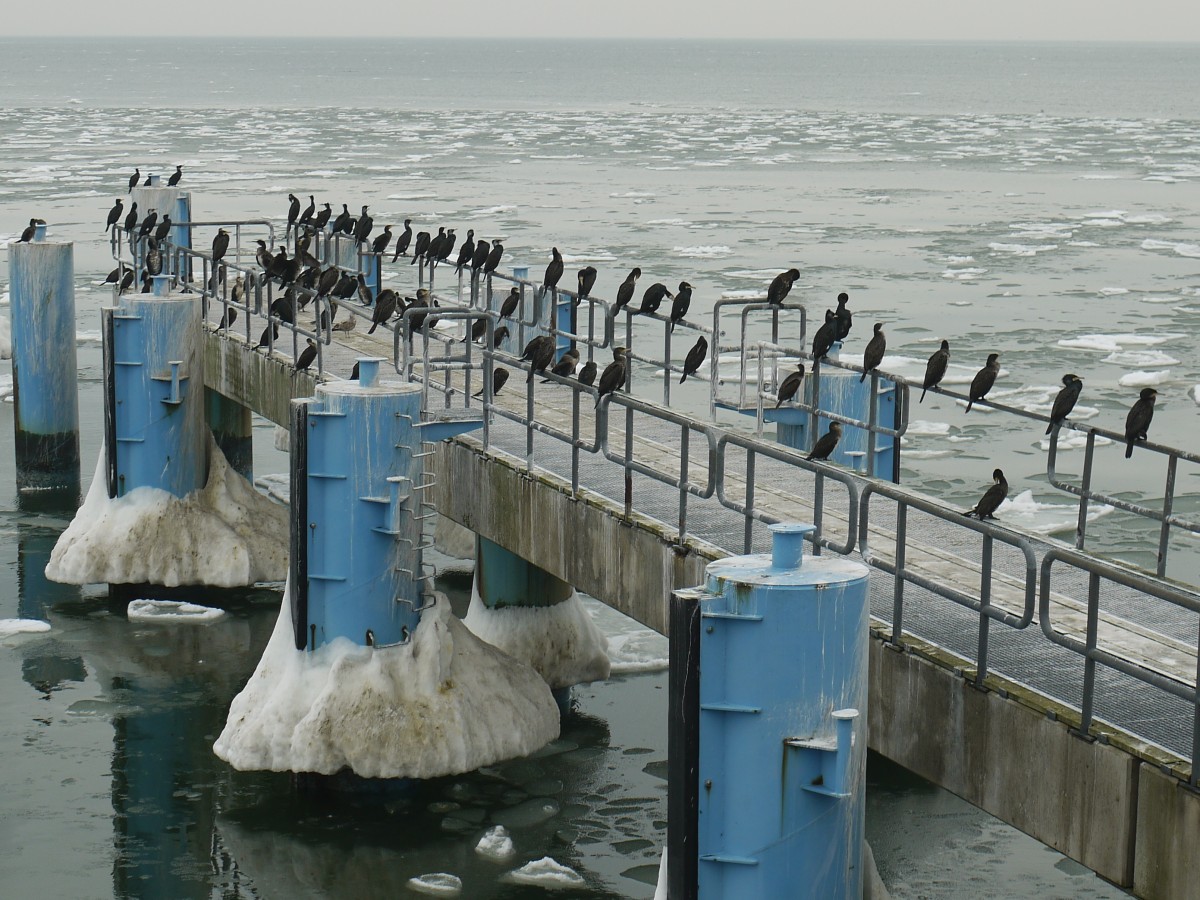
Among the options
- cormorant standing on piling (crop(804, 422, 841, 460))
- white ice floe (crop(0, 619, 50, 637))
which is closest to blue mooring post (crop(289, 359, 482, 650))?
cormorant standing on piling (crop(804, 422, 841, 460))

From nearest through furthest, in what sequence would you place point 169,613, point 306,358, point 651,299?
point 306,358 < point 651,299 < point 169,613

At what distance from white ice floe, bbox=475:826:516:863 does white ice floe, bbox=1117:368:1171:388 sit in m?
15.6

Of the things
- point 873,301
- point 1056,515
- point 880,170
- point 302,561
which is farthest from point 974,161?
point 302,561

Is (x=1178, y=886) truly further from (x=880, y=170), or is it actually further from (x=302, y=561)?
(x=880, y=170)

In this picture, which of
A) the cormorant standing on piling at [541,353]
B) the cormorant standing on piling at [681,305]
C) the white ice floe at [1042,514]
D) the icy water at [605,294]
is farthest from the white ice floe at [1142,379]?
the cormorant standing on piling at [541,353]

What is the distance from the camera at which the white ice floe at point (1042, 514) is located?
19.5 meters

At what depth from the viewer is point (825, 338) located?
14078 mm

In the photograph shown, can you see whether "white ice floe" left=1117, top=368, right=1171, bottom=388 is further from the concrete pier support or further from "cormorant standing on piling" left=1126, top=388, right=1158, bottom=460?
"cormorant standing on piling" left=1126, top=388, right=1158, bottom=460

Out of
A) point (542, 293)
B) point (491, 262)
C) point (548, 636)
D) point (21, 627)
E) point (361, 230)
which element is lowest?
point (21, 627)

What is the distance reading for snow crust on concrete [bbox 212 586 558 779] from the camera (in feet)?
43.3

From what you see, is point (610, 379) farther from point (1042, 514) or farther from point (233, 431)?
point (233, 431)

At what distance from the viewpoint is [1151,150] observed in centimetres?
7975

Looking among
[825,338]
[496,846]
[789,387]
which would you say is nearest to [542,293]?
[789,387]

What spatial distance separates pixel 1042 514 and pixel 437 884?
384 inches
